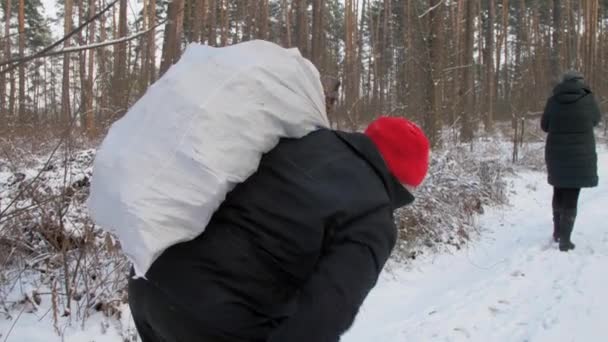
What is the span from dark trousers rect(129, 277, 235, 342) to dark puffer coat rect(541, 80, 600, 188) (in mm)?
5169

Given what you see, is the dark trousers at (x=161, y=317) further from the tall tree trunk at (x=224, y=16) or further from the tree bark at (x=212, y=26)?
the tall tree trunk at (x=224, y=16)

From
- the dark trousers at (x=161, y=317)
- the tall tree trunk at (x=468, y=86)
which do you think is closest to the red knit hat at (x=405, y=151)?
the dark trousers at (x=161, y=317)

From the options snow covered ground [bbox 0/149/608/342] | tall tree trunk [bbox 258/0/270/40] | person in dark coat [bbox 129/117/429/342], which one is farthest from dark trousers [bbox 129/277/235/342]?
tall tree trunk [bbox 258/0/270/40]

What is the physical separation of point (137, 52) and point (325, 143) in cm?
296

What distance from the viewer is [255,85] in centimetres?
129

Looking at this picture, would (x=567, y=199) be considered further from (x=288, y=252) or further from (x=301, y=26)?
(x=301, y=26)

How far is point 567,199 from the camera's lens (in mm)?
5508

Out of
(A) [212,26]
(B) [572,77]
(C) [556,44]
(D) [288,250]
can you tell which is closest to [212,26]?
(A) [212,26]

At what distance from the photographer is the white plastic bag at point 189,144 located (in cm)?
119

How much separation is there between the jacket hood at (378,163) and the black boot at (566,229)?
15.6 feet

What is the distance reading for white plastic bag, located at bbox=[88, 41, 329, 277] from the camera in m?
1.19

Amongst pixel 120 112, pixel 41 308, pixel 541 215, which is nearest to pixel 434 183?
pixel 541 215

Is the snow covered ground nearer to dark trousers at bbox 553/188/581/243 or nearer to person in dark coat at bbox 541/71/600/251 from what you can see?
dark trousers at bbox 553/188/581/243

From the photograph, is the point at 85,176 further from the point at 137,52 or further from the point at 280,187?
the point at 280,187
